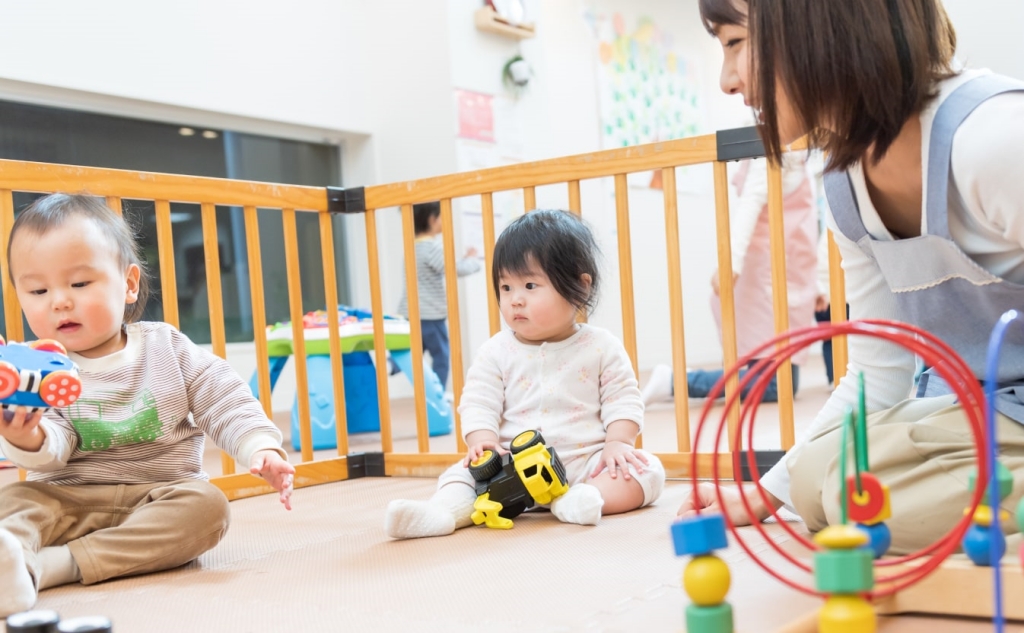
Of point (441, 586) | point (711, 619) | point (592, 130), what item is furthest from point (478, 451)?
point (592, 130)

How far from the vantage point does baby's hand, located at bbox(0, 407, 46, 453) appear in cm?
107

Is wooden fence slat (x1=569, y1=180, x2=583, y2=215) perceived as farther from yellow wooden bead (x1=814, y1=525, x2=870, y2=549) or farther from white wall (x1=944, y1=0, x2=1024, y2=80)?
yellow wooden bead (x1=814, y1=525, x2=870, y2=549)

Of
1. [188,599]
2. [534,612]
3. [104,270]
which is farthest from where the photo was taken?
[104,270]

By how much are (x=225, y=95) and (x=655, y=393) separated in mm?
1988

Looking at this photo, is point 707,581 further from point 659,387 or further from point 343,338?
point 659,387

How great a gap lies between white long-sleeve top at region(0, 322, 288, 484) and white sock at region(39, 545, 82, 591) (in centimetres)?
12

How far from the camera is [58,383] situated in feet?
3.52

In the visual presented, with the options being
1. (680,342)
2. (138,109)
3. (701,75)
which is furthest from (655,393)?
(701,75)

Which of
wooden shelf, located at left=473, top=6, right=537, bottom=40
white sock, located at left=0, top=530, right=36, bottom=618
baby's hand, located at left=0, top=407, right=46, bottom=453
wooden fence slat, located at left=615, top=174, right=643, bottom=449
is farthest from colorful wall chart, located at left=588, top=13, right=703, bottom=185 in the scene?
white sock, located at left=0, top=530, right=36, bottom=618

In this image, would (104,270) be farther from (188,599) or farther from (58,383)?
(188,599)

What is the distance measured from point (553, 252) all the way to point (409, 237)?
0.51 meters

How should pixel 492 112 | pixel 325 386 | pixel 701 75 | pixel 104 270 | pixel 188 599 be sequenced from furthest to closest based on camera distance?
pixel 701 75 → pixel 492 112 → pixel 325 386 → pixel 104 270 → pixel 188 599

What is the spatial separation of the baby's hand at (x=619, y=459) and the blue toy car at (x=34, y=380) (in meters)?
0.77

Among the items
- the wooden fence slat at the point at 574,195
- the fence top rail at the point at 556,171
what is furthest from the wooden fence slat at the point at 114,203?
the wooden fence slat at the point at 574,195
